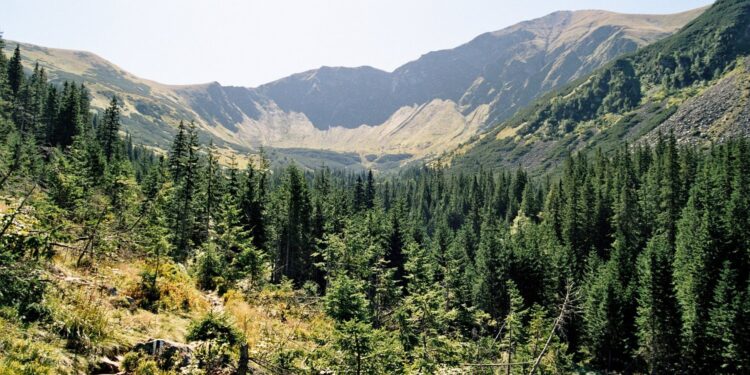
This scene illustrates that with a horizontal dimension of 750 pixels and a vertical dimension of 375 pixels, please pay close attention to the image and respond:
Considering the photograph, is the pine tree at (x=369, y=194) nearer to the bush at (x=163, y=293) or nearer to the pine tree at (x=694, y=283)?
the pine tree at (x=694, y=283)

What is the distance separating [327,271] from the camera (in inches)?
2130

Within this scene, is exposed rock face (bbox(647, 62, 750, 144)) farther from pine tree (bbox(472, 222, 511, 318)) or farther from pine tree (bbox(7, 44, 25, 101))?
pine tree (bbox(7, 44, 25, 101))

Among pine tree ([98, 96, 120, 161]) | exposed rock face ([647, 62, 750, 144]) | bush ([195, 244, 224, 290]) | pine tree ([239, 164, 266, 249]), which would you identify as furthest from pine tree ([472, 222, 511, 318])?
exposed rock face ([647, 62, 750, 144])

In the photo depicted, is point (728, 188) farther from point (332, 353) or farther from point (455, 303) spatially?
point (332, 353)

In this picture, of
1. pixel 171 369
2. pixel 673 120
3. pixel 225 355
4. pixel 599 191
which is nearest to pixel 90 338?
pixel 171 369

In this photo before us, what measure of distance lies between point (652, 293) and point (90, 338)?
62.1m

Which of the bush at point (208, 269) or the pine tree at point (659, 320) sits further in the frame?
the pine tree at point (659, 320)

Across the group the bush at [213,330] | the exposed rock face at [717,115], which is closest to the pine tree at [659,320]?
the bush at [213,330]

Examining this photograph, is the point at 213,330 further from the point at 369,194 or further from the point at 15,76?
the point at 15,76

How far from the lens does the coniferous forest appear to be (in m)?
12.2

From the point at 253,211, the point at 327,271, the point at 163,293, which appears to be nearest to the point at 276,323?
the point at 163,293

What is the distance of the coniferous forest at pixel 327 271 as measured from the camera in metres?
12.2

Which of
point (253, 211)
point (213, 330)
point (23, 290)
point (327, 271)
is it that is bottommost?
point (327, 271)

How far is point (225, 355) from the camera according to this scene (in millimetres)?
13469
